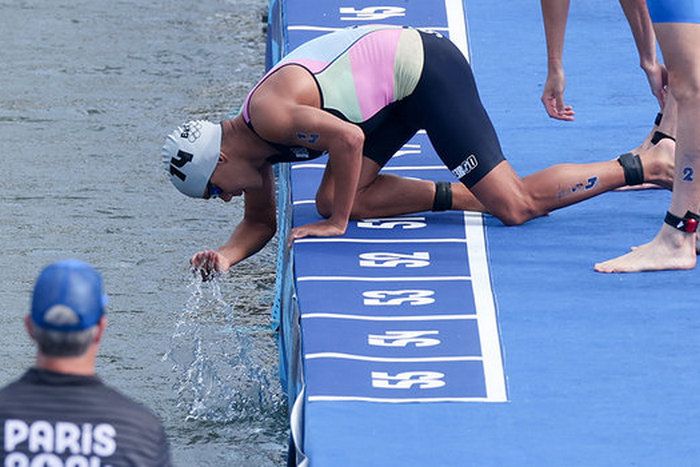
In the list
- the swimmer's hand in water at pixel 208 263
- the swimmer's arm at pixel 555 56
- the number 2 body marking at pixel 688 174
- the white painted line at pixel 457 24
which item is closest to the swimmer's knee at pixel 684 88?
the number 2 body marking at pixel 688 174

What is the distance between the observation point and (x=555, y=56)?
7043 mm

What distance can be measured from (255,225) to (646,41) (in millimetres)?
1790

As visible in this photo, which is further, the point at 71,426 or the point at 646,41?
the point at 646,41

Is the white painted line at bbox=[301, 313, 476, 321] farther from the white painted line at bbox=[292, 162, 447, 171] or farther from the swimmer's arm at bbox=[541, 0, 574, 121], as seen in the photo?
the white painted line at bbox=[292, 162, 447, 171]

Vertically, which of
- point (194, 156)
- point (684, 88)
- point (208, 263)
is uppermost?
point (684, 88)

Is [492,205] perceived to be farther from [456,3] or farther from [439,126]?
[456,3]

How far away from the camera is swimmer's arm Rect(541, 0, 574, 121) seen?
23.1ft

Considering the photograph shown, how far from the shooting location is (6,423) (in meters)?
3.78

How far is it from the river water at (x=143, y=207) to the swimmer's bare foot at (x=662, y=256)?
1450mm

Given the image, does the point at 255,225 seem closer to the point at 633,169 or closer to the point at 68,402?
the point at 633,169

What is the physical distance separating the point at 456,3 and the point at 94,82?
3242 millimetres

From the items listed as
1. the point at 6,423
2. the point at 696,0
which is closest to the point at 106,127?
the point at 696,0

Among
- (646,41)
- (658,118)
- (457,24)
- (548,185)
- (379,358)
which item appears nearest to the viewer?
(379,358)

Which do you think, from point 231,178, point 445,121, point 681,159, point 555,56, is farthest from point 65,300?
point 555,56
